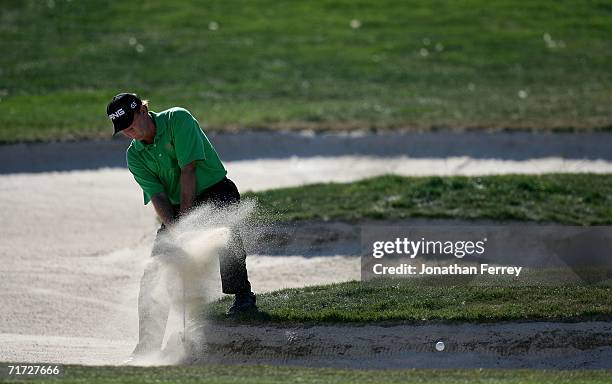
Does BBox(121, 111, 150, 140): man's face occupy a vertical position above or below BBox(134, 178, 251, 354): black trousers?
above

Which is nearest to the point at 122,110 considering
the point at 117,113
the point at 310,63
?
the point at 117,113

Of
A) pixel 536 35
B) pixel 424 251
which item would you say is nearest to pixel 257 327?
pixel 424 251

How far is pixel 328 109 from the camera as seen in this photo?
775 inches

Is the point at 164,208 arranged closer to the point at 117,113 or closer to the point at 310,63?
the point at 117,113

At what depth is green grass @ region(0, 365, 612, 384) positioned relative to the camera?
8398mm

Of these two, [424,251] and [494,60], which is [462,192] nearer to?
[424,251]

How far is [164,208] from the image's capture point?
32.5ft

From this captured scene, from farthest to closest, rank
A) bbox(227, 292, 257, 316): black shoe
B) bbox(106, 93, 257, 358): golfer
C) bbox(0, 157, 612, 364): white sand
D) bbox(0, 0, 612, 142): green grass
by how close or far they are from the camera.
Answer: bbox(0, 0, 612, 142): green grass, bbox(0, 157, 612, 364): white sand, bbox(227, 292, 257, 316): black shoe, bbox(106, 93, 257, 358): golfer

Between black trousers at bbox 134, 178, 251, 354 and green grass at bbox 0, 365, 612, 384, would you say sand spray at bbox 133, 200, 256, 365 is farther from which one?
green grass at bbox 0, 365, 612, 384

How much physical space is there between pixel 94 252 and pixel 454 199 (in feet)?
15.3

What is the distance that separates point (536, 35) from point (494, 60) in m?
2.16

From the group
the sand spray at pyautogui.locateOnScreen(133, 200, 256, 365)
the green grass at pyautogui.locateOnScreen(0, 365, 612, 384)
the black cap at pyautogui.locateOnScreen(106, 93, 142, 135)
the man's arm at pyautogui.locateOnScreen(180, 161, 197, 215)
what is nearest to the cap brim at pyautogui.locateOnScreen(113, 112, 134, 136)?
the black cap at pyautogui.locateOnScreen(106, 93, 142, 135)

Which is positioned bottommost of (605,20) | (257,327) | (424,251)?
(605,20)

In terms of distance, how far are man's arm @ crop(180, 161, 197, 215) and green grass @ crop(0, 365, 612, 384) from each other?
4.68 ft
